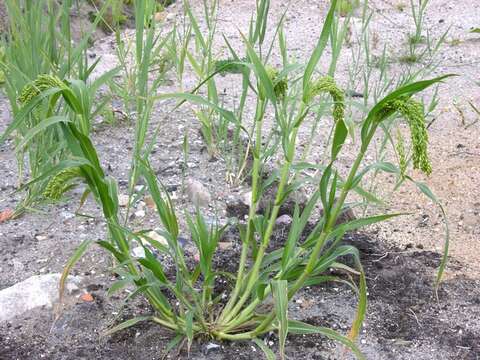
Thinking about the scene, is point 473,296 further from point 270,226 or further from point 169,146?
point 169,146

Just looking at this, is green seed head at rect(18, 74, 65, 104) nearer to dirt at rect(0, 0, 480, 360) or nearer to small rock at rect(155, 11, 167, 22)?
dirt at rect(0, 0, 480, 360)

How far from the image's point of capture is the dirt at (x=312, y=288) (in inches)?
66.6

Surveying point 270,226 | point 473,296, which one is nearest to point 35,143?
point 270,226

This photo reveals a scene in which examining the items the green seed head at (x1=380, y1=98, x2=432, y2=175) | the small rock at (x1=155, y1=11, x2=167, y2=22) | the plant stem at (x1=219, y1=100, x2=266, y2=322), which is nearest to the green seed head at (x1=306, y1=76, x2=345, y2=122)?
the green seed head at (x1=380, y1=98, x2=432, y2=175)

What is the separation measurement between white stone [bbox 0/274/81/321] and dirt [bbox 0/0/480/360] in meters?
0.02

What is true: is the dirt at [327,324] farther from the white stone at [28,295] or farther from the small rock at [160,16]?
the small rock at [160,16]

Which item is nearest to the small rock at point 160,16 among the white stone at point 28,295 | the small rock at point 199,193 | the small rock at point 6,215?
the small rock at point 199,193

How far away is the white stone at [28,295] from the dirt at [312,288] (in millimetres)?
22

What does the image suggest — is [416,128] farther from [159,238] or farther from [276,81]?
[159,238]

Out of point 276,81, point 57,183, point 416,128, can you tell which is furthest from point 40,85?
point 416,128

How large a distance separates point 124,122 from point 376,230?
1.11 meters

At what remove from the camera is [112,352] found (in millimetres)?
1652

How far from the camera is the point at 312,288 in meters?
1.95

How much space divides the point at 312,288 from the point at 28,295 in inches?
29.2
